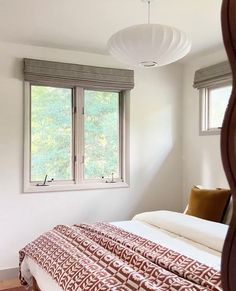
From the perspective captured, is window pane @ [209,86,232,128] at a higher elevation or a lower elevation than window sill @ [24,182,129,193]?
higher

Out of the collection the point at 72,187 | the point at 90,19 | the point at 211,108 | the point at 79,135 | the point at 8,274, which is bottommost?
the point at 8,274

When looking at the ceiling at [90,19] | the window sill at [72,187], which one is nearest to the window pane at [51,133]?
the window sill at [72,187]

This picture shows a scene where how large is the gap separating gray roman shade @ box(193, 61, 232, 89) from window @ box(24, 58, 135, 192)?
0.84 meters

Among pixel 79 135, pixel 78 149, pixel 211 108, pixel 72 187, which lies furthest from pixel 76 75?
pixel 211 108

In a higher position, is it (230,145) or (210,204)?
(230,145)

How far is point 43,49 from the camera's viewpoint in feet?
11.6

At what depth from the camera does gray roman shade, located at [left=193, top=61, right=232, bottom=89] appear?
3453 mm

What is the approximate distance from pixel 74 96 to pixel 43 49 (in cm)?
59

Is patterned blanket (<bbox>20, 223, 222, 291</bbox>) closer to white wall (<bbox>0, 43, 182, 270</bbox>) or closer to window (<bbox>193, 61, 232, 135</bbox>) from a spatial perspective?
white wall (<bbox>0, 43, 182, 270</bbox>)

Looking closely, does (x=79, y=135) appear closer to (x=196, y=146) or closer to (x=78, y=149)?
(x=78, y=149)

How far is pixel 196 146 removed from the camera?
400cm

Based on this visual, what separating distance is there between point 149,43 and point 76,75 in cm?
176

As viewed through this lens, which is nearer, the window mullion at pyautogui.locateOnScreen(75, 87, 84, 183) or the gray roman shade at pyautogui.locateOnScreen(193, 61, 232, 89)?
the gray roman shade at pyautogui.locateOnScreen(193, 61, 232, 89)

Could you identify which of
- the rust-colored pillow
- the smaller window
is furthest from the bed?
the smaller window
